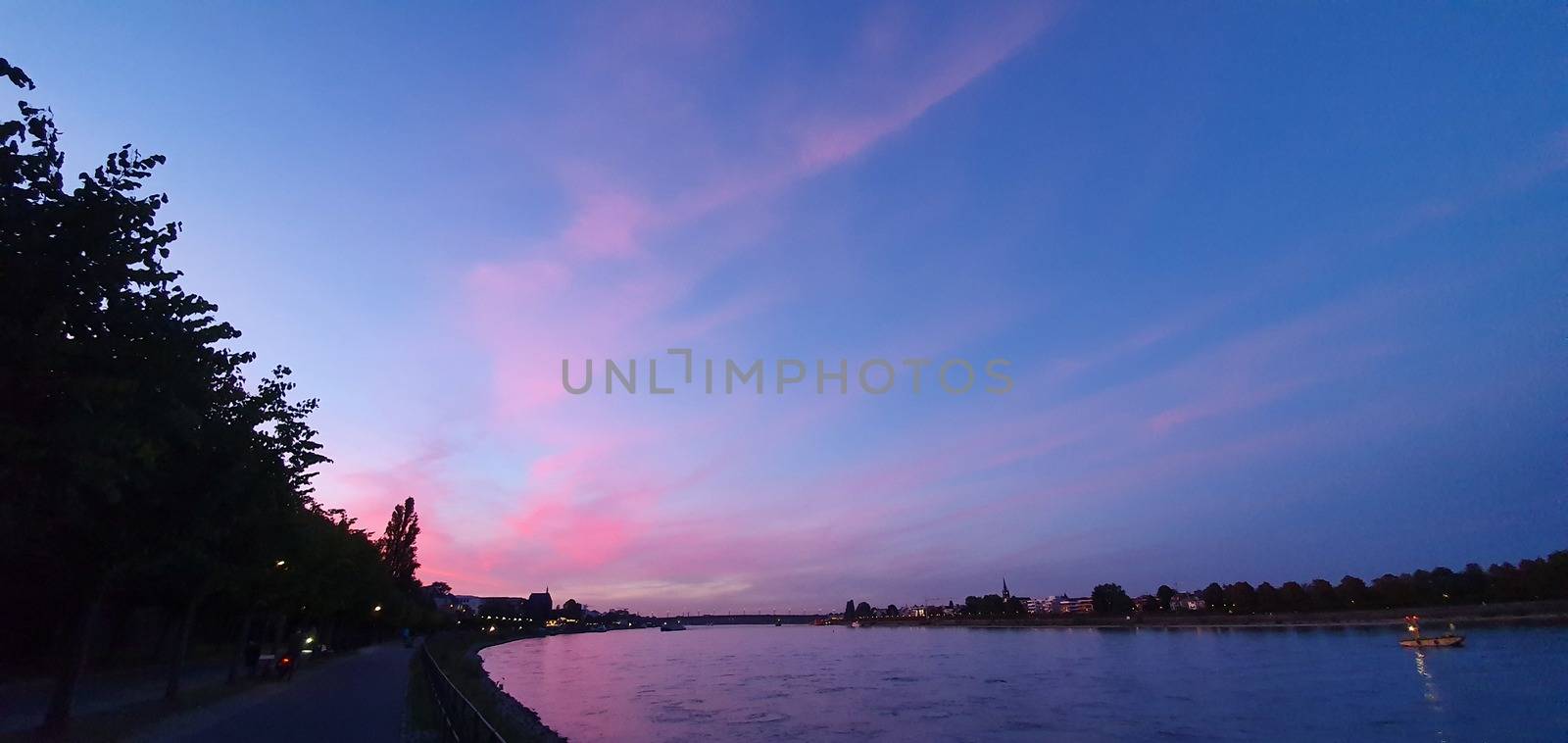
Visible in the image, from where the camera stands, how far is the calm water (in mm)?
34625

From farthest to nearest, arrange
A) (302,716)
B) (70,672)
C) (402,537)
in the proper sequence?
(402,537)
(302,716)
(70,672)

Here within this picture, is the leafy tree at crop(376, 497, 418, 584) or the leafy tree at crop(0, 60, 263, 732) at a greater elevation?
the leafy tree at crop(376, 497, 418, 584)

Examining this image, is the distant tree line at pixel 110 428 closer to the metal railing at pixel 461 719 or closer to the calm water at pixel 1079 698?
the metal railing at pixel 461 719

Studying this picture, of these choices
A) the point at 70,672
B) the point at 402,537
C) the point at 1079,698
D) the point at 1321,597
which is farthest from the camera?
the point at 1321,597

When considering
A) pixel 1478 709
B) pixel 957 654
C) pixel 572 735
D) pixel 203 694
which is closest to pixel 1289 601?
pixel 957 654

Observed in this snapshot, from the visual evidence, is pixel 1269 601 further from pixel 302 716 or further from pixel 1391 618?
pixel 302 716

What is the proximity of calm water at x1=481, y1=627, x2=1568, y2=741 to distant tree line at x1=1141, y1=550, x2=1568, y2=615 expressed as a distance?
68.8m

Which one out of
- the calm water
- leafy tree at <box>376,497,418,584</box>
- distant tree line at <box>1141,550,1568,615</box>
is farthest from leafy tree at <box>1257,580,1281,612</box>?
leafy tree at <box>376,497,418,584</box>

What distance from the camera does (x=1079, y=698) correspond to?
47.3 metres

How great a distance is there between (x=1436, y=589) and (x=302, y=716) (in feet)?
623

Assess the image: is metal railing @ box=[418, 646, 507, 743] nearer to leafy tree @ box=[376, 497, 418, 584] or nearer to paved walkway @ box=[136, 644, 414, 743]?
paved walkway @ box=[136, 644, 414, 743]

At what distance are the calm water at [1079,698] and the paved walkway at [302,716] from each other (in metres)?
8.56

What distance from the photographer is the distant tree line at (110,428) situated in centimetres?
787

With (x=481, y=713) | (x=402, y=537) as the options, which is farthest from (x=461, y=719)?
(x=402, y=537)
